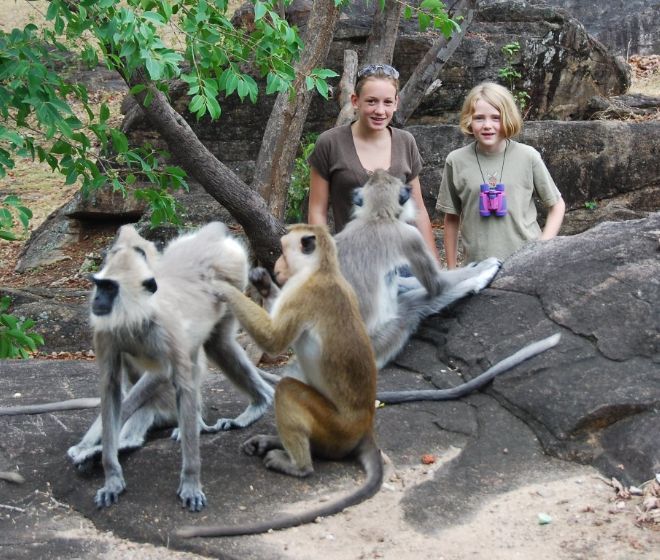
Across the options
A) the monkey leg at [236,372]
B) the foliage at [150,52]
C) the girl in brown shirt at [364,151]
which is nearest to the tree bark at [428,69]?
the girl in brown shirt at [364,151]

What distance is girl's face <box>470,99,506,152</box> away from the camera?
5.05 m

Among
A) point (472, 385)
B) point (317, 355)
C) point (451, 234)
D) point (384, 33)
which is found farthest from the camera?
point (384, 33)

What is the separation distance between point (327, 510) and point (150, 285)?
113 cm

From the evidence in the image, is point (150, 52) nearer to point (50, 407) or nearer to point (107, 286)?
point (107, 286)

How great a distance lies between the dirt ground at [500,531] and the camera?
10.2 ft

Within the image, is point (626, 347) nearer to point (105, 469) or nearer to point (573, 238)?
point (573, 238)

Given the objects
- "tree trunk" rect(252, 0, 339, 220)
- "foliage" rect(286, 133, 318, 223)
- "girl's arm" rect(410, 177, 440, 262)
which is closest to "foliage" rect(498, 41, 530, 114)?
"foliage" rect(286, 133, 318, 223)

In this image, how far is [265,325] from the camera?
344cm

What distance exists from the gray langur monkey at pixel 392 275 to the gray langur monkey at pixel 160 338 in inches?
34.0

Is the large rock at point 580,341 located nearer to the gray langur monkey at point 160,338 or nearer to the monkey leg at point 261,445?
the monkey leg at point 261,445

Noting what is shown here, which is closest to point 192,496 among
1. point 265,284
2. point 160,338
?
point 160,338

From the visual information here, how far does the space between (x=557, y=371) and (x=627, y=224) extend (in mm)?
1384

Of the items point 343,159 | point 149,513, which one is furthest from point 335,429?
point 343,159

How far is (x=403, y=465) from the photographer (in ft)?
12.4
